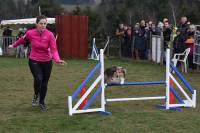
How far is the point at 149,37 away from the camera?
22016 millimetres

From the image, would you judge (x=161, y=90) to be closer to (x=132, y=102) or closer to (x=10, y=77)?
(x=132, y=102)

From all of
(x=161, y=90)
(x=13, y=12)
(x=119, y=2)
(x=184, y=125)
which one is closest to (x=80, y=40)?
(x=161, y=90)

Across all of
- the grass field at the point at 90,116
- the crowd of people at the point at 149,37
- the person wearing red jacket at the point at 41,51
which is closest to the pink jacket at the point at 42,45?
the person wearing red jacket at the point at 41,51

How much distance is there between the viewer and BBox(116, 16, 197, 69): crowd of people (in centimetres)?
1786

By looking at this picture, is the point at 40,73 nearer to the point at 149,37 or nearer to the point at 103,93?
the point at 103,93

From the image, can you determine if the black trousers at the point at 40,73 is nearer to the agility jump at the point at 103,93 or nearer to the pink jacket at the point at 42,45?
the pink jacket at the point at 42,45

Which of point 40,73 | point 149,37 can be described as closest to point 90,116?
point 40,73

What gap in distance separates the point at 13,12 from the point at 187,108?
51232mm

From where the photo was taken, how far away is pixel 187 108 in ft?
32.1

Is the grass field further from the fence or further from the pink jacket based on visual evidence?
the fence

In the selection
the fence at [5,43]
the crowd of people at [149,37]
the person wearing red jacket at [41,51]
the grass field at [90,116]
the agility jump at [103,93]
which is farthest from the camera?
the fence at [5,43]

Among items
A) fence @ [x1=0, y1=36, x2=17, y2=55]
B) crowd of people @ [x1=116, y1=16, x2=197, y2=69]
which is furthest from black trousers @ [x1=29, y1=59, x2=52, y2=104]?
fence @ [x1=0, y1=36, x2=17, y2=55]

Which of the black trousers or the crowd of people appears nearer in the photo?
the black trousers

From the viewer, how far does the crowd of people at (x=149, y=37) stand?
1786cm
